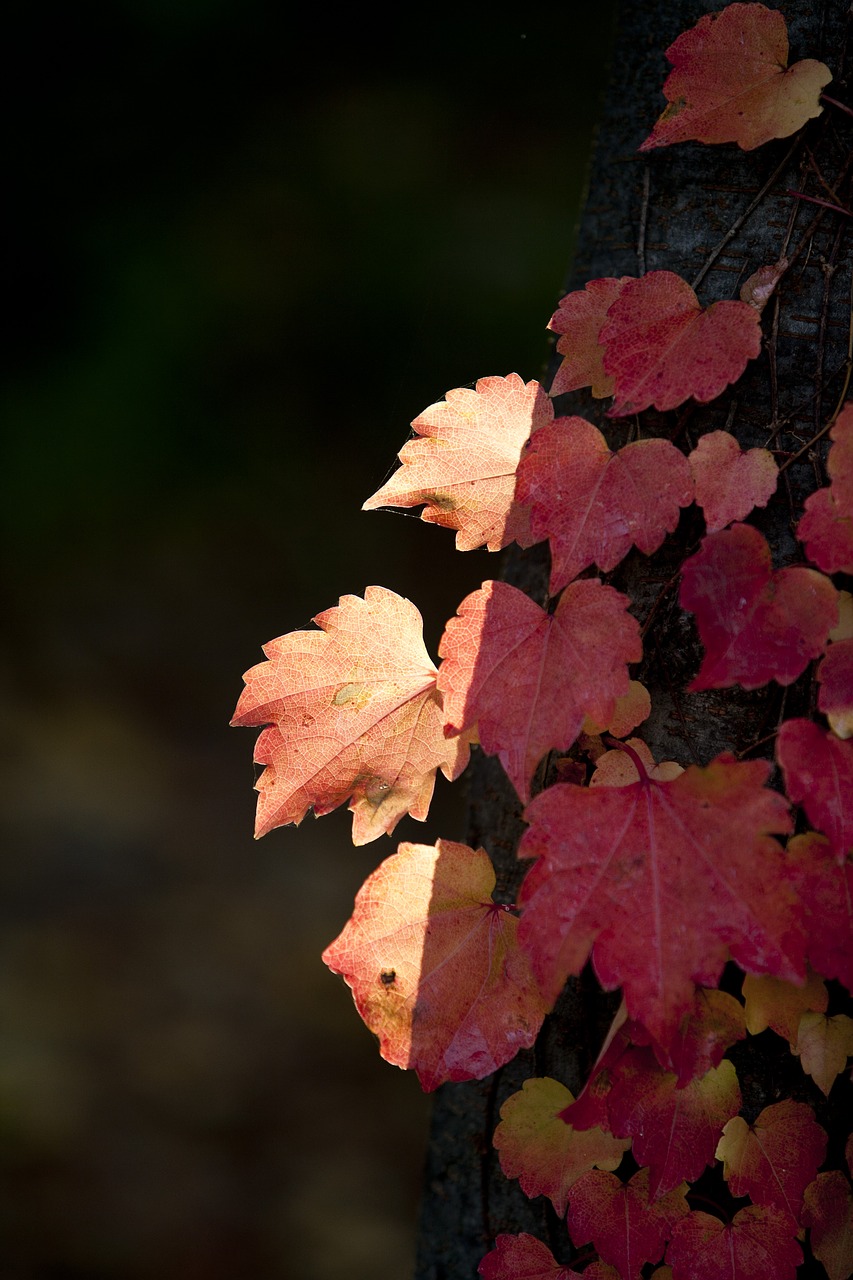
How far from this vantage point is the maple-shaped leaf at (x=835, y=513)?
→ 2.18 ft

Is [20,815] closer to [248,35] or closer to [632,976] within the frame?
[248,35]

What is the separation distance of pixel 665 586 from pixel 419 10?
2.84m

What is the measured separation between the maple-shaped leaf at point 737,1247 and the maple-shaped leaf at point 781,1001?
6.3 inches

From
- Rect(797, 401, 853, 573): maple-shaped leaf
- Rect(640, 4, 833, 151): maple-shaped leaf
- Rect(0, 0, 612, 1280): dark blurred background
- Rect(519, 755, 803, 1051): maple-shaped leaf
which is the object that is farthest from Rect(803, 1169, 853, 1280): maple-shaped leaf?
Rect(0, 0, 612, 1280): dark blurred background

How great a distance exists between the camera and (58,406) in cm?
312

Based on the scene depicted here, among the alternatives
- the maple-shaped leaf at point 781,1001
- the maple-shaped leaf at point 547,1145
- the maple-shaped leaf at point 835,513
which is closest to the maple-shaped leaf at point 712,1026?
the maple-shaped leaf at point 781,1001

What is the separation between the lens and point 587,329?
31.3 inches

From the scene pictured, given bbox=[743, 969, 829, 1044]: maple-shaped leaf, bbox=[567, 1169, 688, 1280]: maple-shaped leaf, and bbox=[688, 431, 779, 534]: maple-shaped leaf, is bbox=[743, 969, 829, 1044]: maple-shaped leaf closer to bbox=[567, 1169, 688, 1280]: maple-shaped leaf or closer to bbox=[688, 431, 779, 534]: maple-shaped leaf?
bbox=[567, 1169, 688, 1280]: maple-shaped leaf

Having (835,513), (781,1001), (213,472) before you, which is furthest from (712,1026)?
(213,472)

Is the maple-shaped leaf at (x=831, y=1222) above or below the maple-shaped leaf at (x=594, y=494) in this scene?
below

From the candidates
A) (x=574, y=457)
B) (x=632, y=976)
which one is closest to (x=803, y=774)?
(x=632, y=976)

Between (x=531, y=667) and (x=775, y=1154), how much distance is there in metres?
0.46

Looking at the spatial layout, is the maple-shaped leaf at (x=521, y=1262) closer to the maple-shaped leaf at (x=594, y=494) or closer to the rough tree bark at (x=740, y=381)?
the rough tree bark at (x=740, y=381)

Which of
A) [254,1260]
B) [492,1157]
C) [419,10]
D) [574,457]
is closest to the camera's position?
[574,457]
